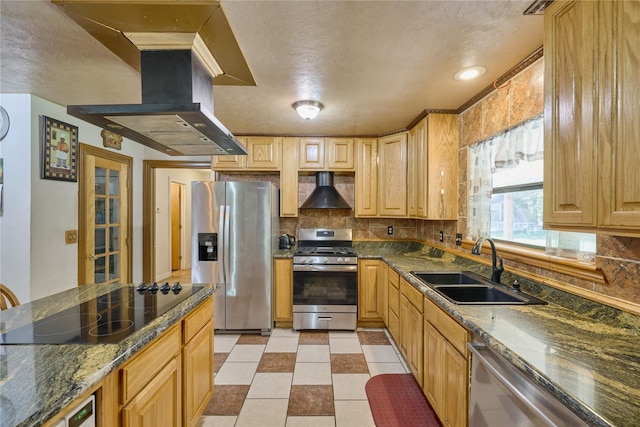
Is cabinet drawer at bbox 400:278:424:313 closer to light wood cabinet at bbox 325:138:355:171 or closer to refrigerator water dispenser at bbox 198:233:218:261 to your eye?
light wood cabinet at bbox 325:138:355:171

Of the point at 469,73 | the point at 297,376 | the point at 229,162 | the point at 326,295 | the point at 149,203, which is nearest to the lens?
the point at 469,73

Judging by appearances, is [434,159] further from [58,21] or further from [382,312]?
[58,21]

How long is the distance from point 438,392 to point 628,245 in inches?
48.3

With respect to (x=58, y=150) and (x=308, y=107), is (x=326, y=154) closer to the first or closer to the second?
(x=308, y=107)

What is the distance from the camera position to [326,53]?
1.71 metres

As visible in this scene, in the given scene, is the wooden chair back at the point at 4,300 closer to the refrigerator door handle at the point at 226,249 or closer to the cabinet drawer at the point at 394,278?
the refrigerator door handle at the point at 226,249

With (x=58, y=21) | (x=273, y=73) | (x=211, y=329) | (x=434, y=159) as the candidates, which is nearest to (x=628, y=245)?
(x=434, y=159)

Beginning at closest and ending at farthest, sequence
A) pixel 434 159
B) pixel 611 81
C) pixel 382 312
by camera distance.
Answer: pixel 611 81, pixel 434 159, pixel 382 312

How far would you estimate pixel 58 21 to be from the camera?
4.71 feet

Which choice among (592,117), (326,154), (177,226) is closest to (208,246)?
(326,154)

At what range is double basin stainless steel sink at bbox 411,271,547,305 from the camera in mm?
1590

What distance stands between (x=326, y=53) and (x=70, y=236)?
2998mm

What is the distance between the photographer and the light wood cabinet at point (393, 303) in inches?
103

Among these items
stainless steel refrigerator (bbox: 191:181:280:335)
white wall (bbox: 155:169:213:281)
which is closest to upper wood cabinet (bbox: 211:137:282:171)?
stainless steel refrigerator (bbox: 191:181:280:335)
